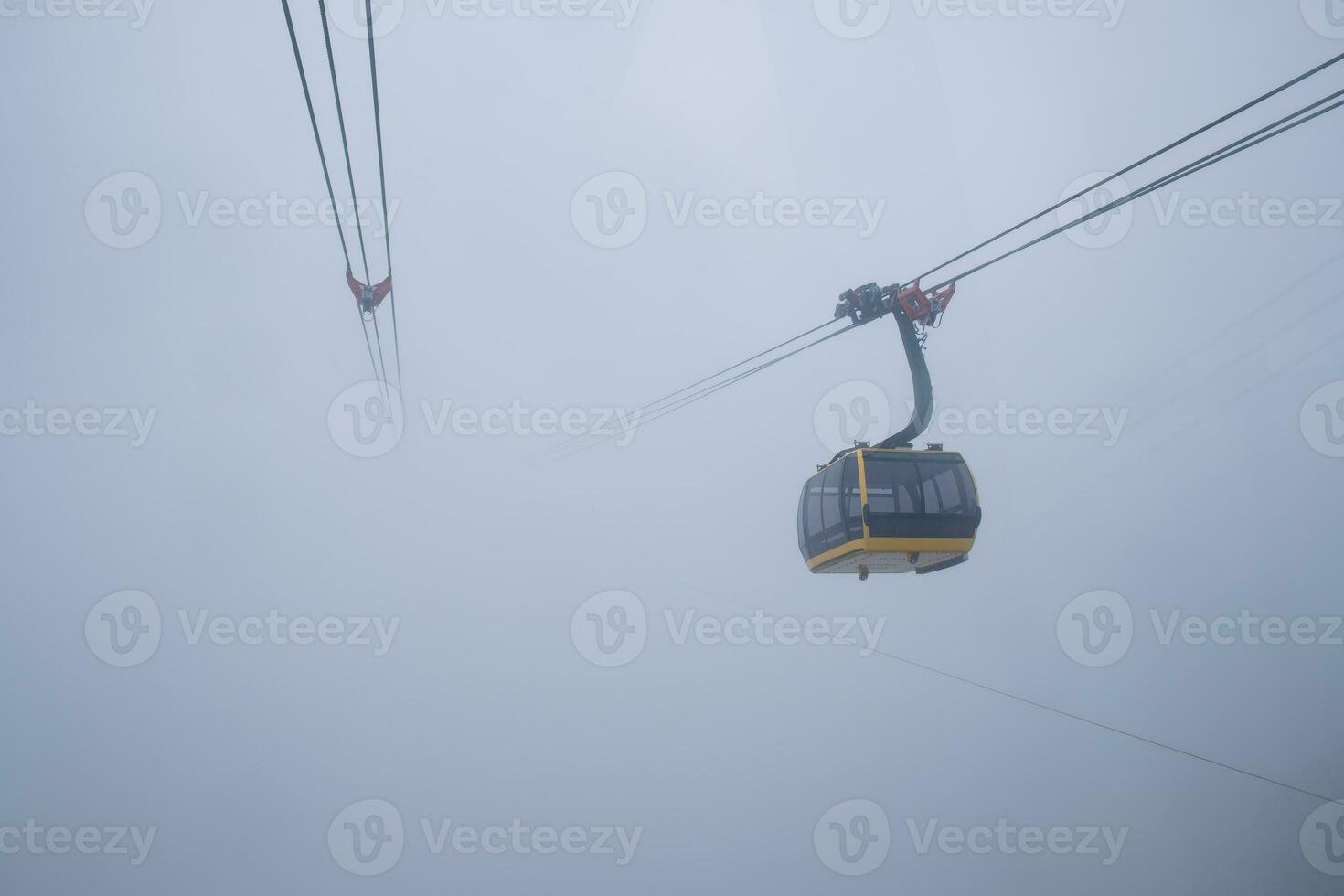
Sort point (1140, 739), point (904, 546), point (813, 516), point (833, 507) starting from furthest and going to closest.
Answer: point (1140, 739) → point (813, 516) → point (833, 507) → point (904, 546)

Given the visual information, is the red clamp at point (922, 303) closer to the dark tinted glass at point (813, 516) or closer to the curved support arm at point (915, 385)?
the curved support arm at point (915, 385)

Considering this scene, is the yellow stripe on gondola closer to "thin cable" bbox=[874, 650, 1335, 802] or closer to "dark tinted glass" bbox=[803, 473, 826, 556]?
"dark tinted glass" bbox=[803, 473, 826, 556]

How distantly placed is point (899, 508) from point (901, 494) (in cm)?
14

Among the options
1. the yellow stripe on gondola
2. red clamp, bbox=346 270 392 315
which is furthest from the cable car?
red clamp, bbox=346 270 392 315

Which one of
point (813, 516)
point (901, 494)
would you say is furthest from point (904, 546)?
point (813, 516)

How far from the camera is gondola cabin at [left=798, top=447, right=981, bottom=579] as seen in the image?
7.82m

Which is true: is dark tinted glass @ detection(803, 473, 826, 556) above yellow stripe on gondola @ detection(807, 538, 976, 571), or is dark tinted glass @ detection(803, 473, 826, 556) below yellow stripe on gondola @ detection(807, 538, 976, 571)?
above

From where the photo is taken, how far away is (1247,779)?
25141 mm

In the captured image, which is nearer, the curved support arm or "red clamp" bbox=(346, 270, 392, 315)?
the curved support arm

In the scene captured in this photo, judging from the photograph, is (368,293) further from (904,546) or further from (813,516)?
(904,546)

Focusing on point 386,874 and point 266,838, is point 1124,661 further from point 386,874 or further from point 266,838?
point 266,838

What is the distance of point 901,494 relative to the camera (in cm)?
788

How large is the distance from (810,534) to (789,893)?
20.2m

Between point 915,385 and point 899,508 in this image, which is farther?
point 915,385
